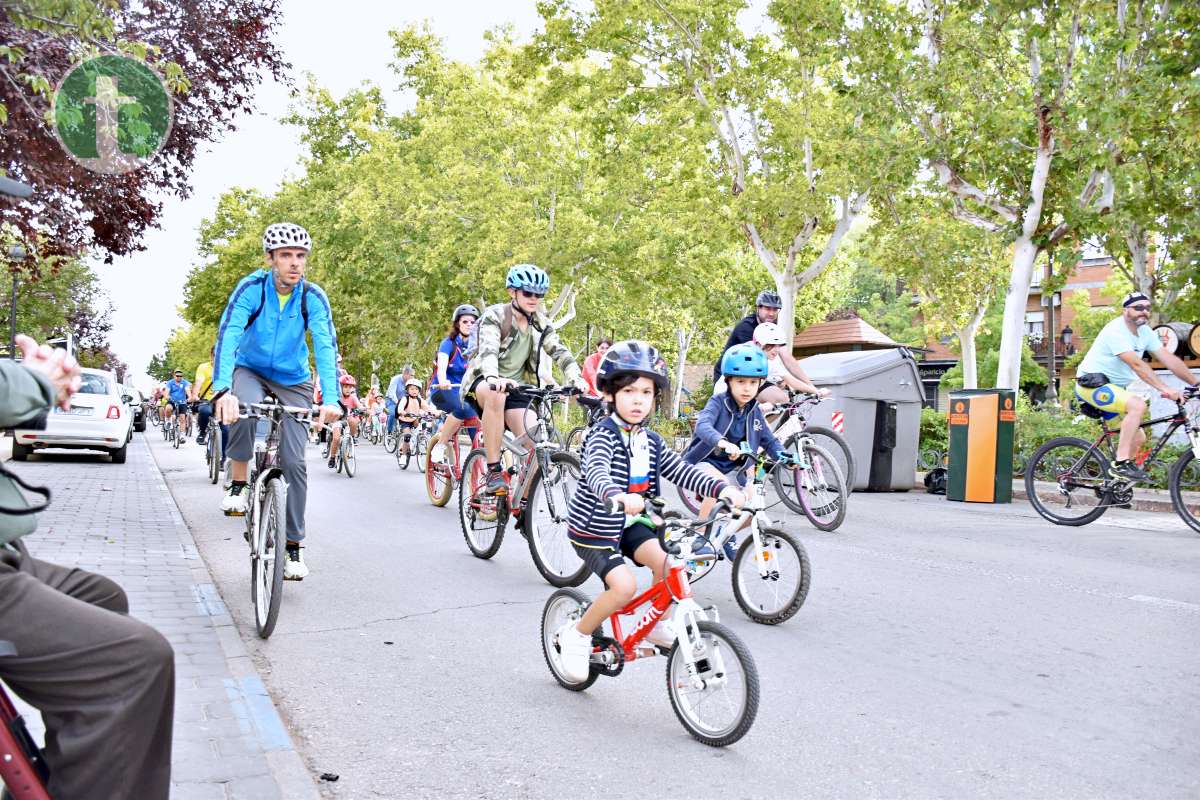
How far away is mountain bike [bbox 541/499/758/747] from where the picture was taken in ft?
12.7

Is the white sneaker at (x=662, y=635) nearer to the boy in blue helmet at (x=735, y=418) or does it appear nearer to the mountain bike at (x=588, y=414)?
the mountain bike at (x=588, y=414)

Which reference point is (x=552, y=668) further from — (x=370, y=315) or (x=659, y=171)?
(x=370, y=315)

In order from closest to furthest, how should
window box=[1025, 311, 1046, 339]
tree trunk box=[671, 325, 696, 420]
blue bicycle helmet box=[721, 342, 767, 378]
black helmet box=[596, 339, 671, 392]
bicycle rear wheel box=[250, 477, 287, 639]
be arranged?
black helmet box=[596, 339, 671, 392] < bicycle rear wheel box=[250, 477, 287, 639] < blue bicycle helmet box=[721, 342, 767, 378] < tree trunk box=[671, 325, 696, 420] < window box=[1025, 311, 1046, 339]

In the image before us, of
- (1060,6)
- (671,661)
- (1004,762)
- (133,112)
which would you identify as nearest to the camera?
(1004,762)

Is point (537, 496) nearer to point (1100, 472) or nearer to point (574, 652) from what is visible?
point (574, 652)

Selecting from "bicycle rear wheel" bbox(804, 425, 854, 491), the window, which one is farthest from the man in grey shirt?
the window

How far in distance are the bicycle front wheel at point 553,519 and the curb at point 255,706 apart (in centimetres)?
200

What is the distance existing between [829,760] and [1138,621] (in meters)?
3.12

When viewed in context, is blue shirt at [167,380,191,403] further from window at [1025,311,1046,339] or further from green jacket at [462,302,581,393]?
window at [1025,311,1046,339]

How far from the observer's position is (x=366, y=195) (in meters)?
38.7

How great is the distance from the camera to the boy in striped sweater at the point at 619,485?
4.34m

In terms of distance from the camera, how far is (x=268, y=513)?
568 cm

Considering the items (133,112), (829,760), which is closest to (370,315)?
(133,112)

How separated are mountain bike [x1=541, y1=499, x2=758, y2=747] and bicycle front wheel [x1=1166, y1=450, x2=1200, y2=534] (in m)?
6.94
